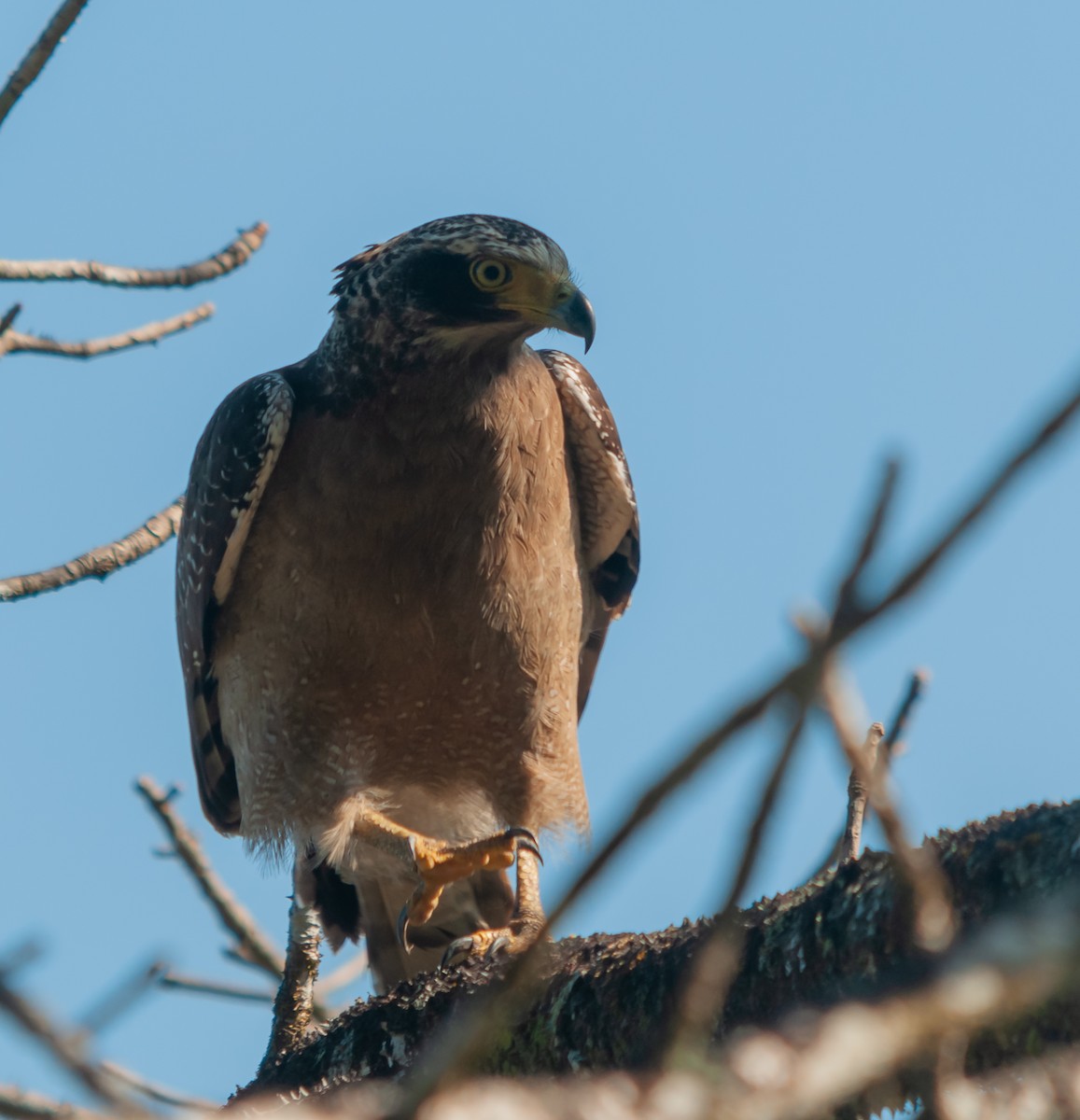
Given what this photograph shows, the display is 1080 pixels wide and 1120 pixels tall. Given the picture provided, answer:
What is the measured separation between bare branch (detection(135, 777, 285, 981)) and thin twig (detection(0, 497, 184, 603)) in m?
1.18

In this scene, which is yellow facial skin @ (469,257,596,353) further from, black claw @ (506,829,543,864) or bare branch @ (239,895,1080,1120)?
bare branch @ (239,895,1080,1120)

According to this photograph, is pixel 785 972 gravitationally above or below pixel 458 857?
below

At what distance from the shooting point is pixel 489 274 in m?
6.16

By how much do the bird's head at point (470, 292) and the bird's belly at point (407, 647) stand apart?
53cm

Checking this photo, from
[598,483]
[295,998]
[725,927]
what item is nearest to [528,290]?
[598,483]

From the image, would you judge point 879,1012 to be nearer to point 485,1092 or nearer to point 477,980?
point 485,1092

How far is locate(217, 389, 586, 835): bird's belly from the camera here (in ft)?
20.0

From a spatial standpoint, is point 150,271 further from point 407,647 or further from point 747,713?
point 747,713

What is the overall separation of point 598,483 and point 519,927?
2.26 meters

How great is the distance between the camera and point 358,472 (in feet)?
20.1

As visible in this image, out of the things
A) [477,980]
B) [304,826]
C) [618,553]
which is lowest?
[477,980]

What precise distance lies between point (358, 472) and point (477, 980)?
233 centimetres

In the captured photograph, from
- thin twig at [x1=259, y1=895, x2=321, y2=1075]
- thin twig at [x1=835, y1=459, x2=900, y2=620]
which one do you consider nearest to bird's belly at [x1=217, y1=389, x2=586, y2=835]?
thin twig at [x1=259, y1=895, x2=321, y2=1075]

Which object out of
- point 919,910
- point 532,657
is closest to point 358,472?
point 532,657
